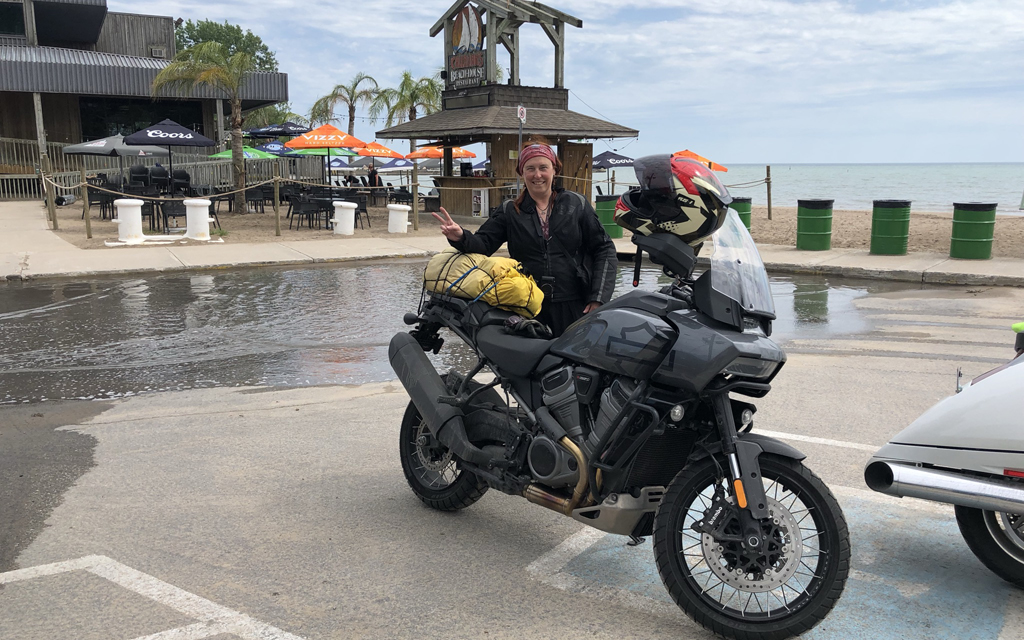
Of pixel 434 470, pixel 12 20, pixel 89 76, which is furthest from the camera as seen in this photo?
pixel 12 20

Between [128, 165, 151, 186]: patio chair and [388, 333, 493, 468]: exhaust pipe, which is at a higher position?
[128, 165, 151, 186]: patio chair

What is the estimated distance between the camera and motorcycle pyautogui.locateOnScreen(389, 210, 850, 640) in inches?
121

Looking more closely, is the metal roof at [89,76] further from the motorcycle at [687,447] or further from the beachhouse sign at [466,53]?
the motorcycle at [687,447]

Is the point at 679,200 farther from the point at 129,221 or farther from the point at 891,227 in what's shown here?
the point at 129,221

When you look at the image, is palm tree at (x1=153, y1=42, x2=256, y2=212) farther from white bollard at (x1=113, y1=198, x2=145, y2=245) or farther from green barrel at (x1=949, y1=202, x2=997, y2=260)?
green barrel at (x1=949, y1=202, x2=997, y2=260)

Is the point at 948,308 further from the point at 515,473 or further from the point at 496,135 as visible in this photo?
the point at 496,135

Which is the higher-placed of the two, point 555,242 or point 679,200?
point 679,200

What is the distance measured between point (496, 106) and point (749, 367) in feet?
75.3

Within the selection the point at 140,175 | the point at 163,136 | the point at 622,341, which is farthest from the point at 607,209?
the point at 622,341

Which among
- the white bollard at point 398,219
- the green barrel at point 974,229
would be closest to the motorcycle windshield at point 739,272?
the green barrel at point 974,229

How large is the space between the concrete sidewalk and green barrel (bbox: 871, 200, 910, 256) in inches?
11.2

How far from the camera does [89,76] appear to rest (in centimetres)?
3042

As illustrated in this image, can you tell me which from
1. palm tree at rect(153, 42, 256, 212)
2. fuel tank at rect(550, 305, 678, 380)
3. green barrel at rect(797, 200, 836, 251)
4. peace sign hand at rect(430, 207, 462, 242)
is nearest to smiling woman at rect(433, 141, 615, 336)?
peace sign hand at rect(430, 207, 462, 242)

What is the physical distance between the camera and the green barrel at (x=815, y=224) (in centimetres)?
1648
